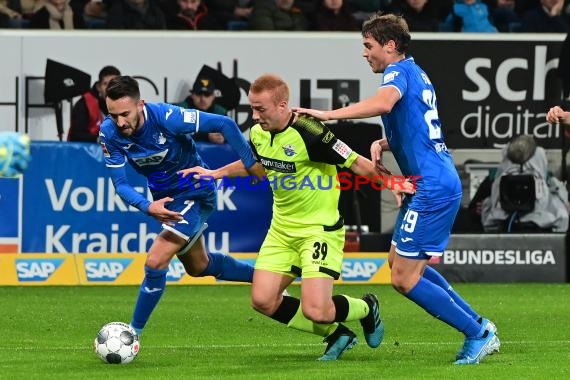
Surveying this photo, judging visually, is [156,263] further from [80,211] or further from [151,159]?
[80,211]

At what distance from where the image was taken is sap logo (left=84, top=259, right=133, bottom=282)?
48.6 ft

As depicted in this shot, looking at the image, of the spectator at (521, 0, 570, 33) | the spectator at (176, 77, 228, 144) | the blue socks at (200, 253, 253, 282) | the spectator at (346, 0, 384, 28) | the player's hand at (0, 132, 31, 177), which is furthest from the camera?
the spectator at (346, 0, 384, 28)

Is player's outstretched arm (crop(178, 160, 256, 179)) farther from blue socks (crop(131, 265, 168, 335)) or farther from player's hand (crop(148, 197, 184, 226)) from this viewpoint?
blue socks (crop(131, 265, 168, 335))

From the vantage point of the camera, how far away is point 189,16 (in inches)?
662

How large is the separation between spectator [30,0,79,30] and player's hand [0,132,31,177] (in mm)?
8379

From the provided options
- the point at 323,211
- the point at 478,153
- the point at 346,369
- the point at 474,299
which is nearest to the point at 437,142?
the point at 323,211

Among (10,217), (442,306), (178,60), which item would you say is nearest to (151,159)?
(442,306)

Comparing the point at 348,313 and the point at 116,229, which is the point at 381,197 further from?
the point at 348,313

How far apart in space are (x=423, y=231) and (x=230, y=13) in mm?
9040

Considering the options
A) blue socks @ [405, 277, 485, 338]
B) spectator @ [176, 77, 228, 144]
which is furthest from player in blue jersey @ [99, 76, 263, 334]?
spectator @ [176, 77, 228, 144]

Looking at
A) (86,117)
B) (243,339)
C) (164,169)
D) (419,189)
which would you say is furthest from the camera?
(86,117)

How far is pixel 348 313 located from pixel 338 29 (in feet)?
27.5

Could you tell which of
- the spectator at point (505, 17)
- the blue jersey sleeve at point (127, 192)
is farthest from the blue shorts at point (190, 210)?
the spectator at point (505, 17)

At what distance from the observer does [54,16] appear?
16.5 metres
